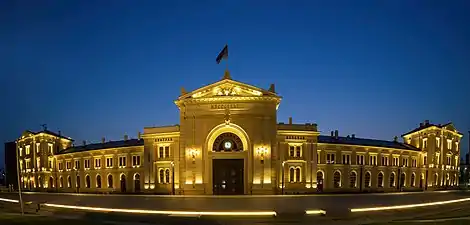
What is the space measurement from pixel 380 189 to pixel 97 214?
55.4 metres

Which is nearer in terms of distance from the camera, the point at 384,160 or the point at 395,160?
the point at 384,160

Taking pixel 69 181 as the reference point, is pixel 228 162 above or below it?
above

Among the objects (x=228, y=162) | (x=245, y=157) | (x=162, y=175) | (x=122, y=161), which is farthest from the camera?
(x=122, y=161)

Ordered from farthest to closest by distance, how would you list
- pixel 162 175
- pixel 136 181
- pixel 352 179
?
pixel 136 181 → pixel 352 179 → pixel 162 175

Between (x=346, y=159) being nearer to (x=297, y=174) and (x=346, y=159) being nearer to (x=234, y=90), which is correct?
(x=297, y=174)

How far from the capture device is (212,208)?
124 ft

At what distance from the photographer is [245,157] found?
58.8 m

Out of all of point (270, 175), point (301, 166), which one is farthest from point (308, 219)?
point (301, 166)

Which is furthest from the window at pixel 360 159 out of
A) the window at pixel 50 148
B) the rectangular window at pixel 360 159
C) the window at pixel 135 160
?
the window at pixel 50 148

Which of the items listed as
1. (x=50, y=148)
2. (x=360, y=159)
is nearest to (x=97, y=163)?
(x=50, y=148)

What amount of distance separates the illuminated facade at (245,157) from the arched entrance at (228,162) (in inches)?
5.6

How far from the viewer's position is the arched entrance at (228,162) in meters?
59.0

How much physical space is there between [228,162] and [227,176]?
6.57ft

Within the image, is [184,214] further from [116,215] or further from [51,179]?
[51,179]
